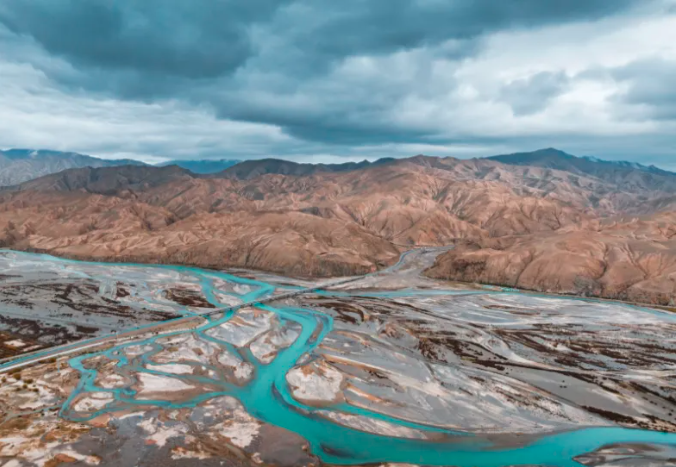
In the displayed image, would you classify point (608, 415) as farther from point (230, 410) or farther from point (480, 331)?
point (230, 410)

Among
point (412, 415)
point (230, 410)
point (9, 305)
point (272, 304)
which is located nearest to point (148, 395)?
point (230, 410)

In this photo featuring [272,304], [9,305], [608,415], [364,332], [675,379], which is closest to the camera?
[608,415]

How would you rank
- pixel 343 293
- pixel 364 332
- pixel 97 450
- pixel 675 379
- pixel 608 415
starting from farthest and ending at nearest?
1. pixel 343 293
2. pixel 364 332
3. pixel 675 379
4. pixel 608 415
5. pixel 97 450

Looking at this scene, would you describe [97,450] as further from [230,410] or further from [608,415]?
[608,415]

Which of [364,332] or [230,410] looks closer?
[230,410]

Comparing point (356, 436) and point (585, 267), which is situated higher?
point (585, 267)

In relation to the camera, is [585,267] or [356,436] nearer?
[356,436]

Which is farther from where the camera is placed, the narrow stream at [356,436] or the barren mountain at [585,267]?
the barren mountain at [585,267]

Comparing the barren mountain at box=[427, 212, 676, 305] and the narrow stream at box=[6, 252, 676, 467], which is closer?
the narrow stream at box=[6, 252, 676, 467]

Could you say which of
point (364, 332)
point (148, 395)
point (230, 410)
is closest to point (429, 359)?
point (364, 332)
